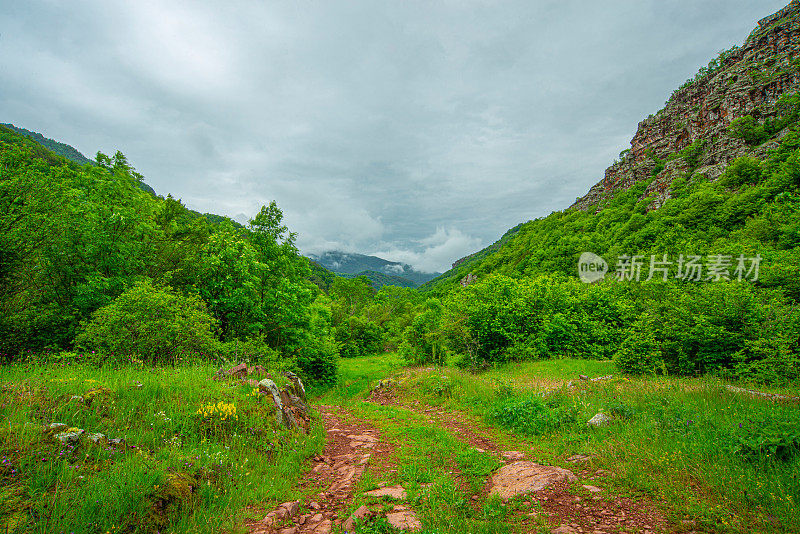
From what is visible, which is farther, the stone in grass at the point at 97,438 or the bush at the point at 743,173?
the bush at the point at 743,173

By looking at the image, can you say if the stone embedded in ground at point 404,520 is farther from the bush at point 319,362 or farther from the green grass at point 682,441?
the bush at point 319,362

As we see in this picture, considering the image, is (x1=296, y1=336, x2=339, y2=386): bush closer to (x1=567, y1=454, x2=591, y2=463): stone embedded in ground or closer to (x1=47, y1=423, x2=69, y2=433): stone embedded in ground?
(x1=47, y1=423, x2=69, y2=433): stone embedded in ground

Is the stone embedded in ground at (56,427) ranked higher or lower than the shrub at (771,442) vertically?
lower

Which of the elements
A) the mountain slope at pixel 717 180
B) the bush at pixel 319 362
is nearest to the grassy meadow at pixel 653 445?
the bush at pixel 319 362

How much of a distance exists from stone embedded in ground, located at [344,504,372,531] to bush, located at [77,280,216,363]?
7.77m

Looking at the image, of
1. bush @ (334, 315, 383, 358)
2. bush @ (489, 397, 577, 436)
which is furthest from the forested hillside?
bush @ (334, 315, 383, 358)

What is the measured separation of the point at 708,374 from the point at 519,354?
9441mm

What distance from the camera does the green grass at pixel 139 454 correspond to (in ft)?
10.9

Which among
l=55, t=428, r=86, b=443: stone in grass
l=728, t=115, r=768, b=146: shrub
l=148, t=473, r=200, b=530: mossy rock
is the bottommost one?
l=148, t=473, r=200, b=530: mossy rock

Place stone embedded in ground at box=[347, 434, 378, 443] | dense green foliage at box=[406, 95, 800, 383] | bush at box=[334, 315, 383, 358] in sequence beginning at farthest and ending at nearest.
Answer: bush at box=[334, 315, 383, 358], dense green foliage at box=[406, 95, 800, 383], stone embedded in ground at box=[347, 434, 378, 443]

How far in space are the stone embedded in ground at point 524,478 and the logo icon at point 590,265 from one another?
3693 cm

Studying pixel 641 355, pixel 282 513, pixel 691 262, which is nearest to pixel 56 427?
pixel 282 513

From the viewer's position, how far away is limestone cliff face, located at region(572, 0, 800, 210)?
50.2m

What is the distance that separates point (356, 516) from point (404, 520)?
672mm
